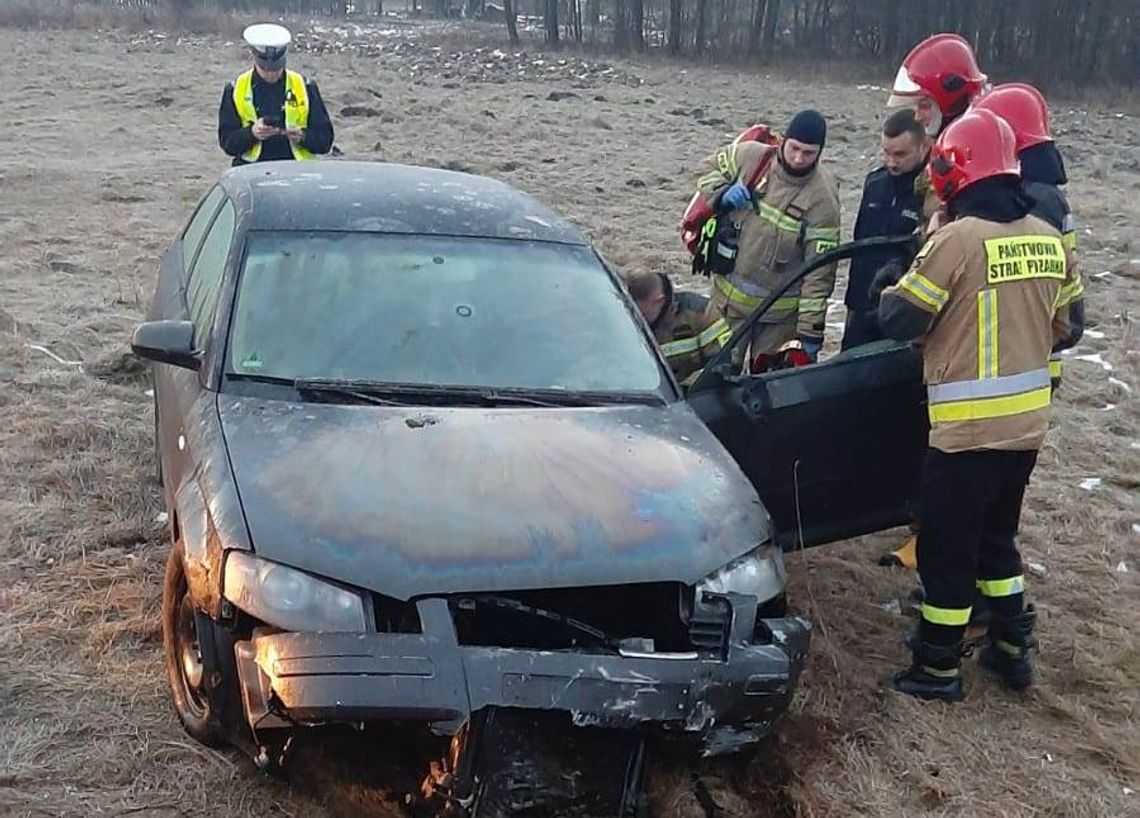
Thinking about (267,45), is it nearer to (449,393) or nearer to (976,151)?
(449,393)

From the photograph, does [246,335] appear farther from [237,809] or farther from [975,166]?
[975,166]

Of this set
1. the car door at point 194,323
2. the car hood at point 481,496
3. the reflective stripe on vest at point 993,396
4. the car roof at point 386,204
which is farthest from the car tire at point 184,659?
the reflective stripe on vest at point 993,396

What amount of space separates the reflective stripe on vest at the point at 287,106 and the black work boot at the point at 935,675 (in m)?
4.49

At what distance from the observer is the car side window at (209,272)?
4.05 metres

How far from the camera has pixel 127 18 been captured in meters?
31.4

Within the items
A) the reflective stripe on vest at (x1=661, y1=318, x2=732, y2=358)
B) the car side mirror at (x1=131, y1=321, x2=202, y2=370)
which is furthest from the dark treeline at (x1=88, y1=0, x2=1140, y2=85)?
the car side mirror at (x1=131, y1=321, x2=202, y2=370)

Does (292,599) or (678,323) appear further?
(678,323)

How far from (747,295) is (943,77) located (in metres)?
1.17

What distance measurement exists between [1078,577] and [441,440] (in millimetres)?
2953

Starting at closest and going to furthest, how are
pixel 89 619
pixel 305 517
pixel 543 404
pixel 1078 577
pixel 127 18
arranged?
pixel 305 517
pixel 543 404
pixel 89 619
pixel 1078 577
pixel 127 18

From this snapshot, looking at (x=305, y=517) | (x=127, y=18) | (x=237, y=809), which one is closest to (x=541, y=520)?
(x=305, y=517)

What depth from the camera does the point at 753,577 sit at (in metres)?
3.25

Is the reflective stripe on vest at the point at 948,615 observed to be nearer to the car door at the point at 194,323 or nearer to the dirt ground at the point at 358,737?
the dirt ground at the point at 358,737

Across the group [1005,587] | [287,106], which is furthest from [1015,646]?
[287,106]
